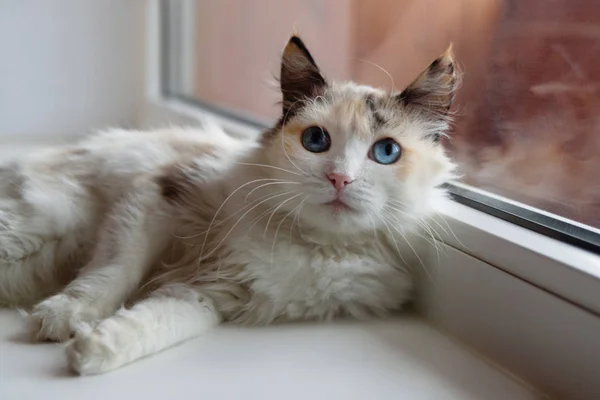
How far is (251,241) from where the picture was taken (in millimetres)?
1095

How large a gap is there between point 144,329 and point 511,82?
782 mm

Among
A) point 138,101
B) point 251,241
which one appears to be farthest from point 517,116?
point 138,101

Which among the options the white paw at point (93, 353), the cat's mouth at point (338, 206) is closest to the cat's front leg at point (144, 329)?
the white paw at point (93, 353)

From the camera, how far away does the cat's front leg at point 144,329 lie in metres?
0.87

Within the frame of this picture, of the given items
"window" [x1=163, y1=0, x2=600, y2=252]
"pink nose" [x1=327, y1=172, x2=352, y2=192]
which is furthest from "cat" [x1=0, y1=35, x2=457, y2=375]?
"window" [x1=163, y1=0, x2=600, y2=252]

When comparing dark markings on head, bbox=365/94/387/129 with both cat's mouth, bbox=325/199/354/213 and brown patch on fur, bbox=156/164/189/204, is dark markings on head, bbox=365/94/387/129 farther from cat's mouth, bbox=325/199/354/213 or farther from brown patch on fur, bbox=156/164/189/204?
brown patch on fur, bbox=156/164/189/204

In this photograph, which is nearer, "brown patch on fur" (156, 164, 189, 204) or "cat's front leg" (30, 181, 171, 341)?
"cat's front leg" (30, 181, 171, 341)

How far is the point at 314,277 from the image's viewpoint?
1065mm

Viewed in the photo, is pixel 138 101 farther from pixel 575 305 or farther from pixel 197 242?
pixel 575 305

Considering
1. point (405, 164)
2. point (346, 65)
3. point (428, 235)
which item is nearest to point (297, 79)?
point (405, 164)

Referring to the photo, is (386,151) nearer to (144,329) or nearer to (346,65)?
(144,329)

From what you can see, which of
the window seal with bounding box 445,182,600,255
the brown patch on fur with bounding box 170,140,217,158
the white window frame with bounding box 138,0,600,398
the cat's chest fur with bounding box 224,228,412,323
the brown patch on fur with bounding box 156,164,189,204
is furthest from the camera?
the brown patch on fur with bounding box 170,140,217,158

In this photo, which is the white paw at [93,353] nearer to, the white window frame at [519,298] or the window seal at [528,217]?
the white window frame at [519,298]

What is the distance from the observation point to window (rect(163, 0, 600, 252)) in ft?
3.39
